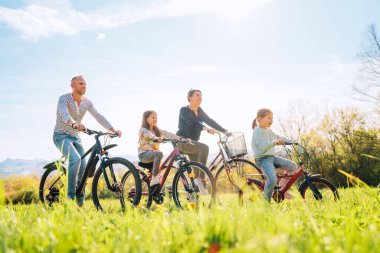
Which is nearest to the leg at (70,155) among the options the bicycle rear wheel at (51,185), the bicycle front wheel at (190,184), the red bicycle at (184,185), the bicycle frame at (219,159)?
the bicycle rear wheel at (51,185)

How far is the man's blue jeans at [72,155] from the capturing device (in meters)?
5.64

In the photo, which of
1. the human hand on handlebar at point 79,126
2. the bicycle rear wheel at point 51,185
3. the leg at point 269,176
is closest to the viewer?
the human hand on handlebar at point 79,126

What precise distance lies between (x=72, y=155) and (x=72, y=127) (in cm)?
45

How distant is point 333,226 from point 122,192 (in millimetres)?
3766

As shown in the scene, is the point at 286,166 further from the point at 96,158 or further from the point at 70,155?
the point at 70,155

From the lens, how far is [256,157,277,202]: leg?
5.75m

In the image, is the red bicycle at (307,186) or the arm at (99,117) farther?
the arm at (99,117)

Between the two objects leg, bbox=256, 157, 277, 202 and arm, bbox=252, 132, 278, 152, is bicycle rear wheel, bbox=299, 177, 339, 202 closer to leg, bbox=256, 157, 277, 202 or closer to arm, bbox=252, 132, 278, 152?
leg, bbox=256, 157, 277, 202

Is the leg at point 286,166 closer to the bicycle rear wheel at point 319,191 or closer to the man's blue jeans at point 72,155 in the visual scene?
the bicycle rear wheel at point 319,191

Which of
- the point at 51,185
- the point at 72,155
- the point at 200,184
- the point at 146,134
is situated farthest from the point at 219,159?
the point at 51,185

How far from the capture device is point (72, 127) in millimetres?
5641

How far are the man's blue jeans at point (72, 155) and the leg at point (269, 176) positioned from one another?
3.01 metres

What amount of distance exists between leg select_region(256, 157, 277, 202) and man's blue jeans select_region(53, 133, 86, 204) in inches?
118

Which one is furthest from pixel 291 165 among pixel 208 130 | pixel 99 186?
pixel 99 186
